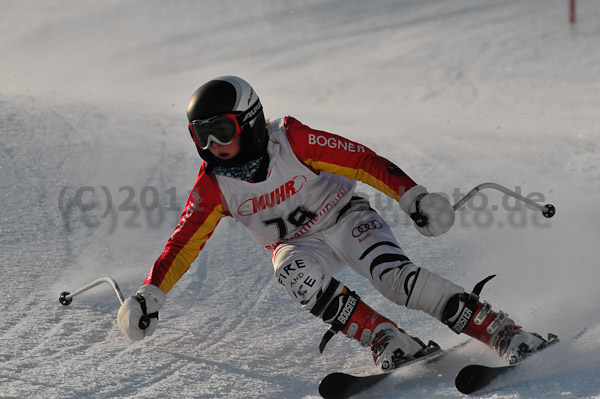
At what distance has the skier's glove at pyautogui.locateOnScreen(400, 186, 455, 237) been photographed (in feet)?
10.4

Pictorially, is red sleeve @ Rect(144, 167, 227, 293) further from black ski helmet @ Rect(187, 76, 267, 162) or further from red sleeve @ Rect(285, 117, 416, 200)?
red sleeve @ Rect(285, 117, 416, 200)

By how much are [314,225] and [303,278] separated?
0.43 m

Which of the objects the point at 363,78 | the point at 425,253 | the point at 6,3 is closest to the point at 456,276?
the point at 425,253

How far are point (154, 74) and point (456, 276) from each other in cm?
961

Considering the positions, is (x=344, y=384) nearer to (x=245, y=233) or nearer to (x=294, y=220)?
(x=294, y=220)

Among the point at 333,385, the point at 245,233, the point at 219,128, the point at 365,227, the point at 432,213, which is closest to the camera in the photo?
the point at 333,385

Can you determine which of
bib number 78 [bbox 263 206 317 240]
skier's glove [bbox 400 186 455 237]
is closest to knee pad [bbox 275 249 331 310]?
bib number 78 [bbox 263 206 317 240]

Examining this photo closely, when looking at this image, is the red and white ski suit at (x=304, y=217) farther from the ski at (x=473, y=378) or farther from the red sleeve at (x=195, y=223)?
the ski at (x=473, y=378)

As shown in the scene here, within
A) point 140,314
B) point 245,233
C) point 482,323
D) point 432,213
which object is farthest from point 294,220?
point 245,233

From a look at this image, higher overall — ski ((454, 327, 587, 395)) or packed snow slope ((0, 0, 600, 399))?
packed snow slope ((0, 0, 600, 399))

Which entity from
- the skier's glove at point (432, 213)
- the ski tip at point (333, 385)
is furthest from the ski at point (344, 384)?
the skier's glove at point (432, 213)

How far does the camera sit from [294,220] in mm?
3604

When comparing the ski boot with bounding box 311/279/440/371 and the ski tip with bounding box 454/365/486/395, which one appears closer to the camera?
the ski tip with bounding box 454/365/486/395

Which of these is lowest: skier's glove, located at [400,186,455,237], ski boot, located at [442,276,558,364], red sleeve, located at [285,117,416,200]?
ski boot, located at [442,276,558,364]
